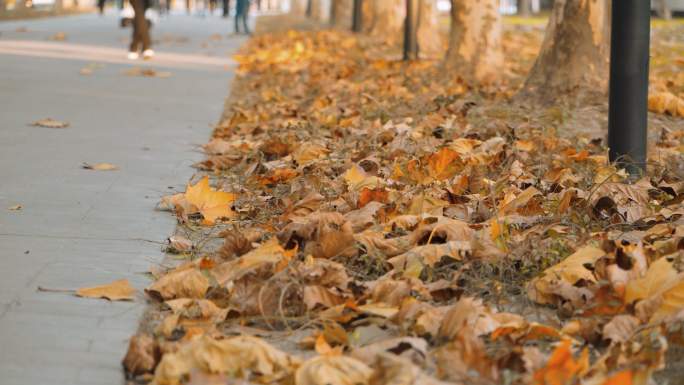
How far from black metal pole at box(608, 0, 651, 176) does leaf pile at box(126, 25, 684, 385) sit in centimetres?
19

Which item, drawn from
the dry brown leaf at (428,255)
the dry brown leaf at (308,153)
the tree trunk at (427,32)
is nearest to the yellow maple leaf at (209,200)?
the dry brown leaf at (308,153)

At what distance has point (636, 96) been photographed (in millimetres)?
6715

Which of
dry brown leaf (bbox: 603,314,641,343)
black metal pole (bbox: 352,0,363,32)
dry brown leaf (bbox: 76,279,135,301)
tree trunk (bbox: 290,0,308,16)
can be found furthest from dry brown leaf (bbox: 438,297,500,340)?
tree trunk (bbox: 290,0,308,16)

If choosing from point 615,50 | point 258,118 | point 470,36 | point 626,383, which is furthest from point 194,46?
point 626,383

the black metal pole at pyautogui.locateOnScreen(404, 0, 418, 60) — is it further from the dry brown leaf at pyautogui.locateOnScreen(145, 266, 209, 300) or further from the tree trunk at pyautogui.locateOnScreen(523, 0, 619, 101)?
the dry brown leaf at pyautogui.locateOnScreen(145, 266, 209, 300)

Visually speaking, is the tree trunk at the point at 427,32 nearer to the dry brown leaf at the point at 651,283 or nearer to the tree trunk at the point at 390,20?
the tree trunk at the point at 390,20

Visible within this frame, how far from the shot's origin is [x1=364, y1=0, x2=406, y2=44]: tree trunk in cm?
2373

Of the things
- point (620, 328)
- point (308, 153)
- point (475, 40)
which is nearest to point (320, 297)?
point (620, 328)

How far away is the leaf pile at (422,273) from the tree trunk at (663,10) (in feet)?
96.5

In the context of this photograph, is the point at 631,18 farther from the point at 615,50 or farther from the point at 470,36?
the point at 470,36

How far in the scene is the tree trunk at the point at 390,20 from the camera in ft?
77.9

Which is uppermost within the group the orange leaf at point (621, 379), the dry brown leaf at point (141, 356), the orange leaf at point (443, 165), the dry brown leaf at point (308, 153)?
the orange leaf at point (443, 165)

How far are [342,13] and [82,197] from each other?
89.0ft

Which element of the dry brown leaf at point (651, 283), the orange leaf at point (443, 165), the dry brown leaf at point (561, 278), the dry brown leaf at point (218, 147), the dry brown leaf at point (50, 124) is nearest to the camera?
the dry brown leaf at point (651, 283)
